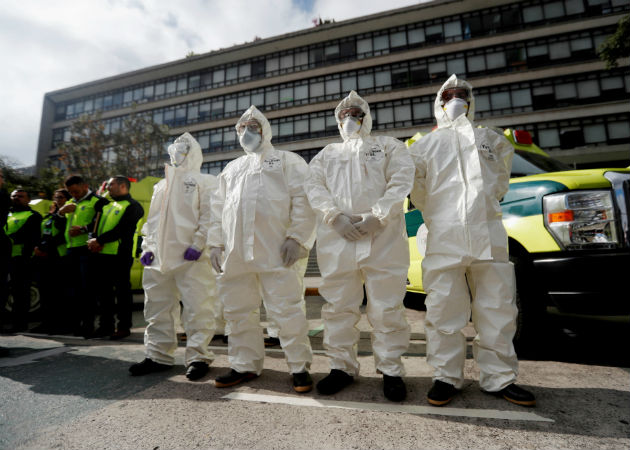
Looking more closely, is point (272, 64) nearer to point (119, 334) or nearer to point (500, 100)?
point (500, 100)

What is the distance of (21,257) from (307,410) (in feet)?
18.2

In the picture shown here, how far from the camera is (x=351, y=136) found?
2754mm

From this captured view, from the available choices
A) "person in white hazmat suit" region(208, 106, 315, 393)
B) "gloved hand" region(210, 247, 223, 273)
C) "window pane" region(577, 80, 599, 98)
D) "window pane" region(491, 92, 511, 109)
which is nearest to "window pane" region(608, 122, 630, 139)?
"window pane" region(577, 80, 599, 98)

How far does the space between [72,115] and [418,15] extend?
34.7 meters

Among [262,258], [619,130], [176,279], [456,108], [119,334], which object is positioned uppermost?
[619,130]

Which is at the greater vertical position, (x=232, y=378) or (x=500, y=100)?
(x=500, y=100)

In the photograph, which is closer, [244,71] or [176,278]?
[176,278]

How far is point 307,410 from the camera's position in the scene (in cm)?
209

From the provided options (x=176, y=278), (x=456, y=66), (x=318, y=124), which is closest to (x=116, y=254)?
(x=176, y=278)

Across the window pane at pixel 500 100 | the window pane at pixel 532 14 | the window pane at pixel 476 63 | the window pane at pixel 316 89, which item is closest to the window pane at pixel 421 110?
the window pane at pixel 476 63

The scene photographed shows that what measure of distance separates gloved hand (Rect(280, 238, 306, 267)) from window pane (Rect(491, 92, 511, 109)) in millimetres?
24426

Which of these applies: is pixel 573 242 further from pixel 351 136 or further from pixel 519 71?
pixel 519 71

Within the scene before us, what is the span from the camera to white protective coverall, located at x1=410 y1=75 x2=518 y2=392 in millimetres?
2217

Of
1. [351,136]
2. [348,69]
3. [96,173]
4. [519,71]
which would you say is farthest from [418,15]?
[351,136]
